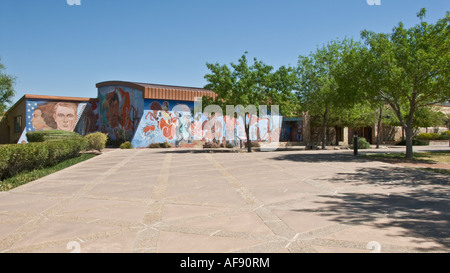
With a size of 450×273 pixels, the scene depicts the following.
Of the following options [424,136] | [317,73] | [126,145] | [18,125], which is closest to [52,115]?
[18,125]

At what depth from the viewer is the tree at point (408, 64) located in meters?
12.1

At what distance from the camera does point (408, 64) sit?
488 inches

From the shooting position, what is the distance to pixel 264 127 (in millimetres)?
30344

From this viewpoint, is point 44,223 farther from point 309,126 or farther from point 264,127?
point 309,126

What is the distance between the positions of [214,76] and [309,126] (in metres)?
17.4

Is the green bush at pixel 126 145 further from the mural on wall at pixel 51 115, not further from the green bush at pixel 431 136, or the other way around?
the green bush at pixel 431 136

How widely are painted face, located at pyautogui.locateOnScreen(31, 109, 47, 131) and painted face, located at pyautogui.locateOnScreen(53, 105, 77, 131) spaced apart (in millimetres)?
1092

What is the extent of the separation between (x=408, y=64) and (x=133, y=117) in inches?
826

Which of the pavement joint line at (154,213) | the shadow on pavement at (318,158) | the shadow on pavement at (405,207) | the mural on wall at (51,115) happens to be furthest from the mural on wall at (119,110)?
the shadow on pavement at (405,207)

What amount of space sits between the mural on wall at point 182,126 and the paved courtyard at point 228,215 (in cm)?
1672

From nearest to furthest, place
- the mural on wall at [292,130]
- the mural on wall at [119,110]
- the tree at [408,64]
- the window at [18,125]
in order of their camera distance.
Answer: the tree at [408,64] < the mural on wall at [119,110] < the window at [18,125] < the mural on wall at [292,130]

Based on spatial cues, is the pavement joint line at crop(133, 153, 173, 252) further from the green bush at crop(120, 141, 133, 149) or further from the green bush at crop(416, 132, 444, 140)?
the green bush at crop(416, 132, 444, 140)

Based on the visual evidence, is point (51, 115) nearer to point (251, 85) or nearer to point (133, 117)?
point (133, 117)
